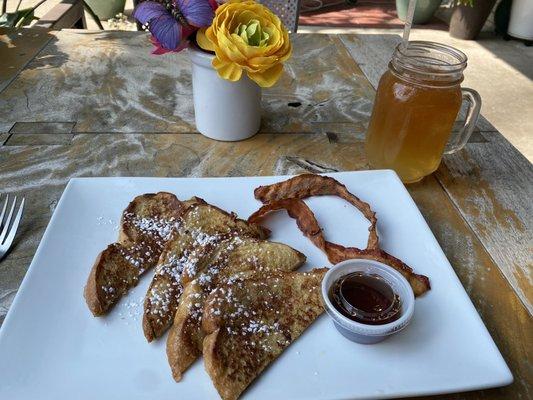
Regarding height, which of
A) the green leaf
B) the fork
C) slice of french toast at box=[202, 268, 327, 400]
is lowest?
the green leaf

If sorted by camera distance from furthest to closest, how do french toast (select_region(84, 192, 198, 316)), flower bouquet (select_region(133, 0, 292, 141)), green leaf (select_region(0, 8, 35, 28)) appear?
green leaf (select_region(0, 8, 35, 28)), flower bouquet (select_region(133, 0, 292, 141)), french toast (select_region(84, 192, 198, 316))

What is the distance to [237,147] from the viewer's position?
1.37 metres

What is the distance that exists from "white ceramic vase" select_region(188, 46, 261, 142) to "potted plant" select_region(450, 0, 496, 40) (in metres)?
3.99

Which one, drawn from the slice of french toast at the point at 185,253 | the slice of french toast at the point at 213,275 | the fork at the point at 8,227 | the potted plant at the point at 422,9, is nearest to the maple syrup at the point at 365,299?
the slice of french toast at the point at 213,275

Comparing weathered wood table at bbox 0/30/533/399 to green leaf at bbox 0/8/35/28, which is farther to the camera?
green leaf at bbox 0/8/35/28

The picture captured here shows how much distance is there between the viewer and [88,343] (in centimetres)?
79

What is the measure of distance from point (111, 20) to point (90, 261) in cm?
416

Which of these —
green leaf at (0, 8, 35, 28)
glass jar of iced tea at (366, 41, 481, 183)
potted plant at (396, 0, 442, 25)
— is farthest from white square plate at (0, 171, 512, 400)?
potted plant at (396, 0, 442, 25)

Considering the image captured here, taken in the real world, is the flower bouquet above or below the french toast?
above

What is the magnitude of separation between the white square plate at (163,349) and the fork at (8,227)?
0.33 feet

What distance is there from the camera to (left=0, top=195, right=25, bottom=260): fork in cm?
98

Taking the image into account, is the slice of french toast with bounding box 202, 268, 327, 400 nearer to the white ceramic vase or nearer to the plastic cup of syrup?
the plastic cup of syrup

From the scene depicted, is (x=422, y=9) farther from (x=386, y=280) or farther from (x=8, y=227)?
(x=8, y=227)

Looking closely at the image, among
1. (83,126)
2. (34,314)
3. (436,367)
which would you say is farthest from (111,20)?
(436,367)
